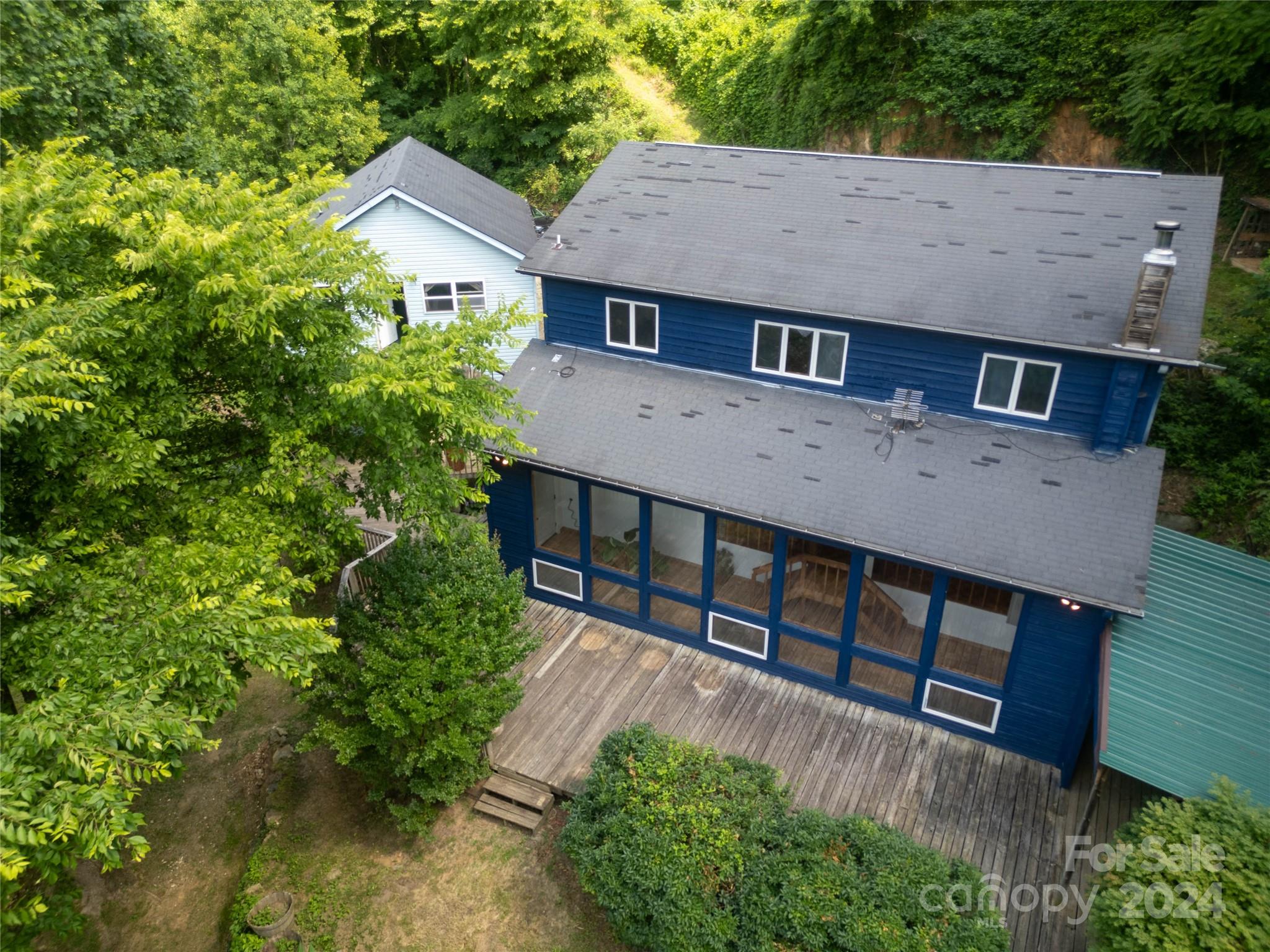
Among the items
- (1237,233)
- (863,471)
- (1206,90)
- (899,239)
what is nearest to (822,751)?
(863,471)

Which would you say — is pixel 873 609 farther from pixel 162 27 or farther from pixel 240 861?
pixel 162 27

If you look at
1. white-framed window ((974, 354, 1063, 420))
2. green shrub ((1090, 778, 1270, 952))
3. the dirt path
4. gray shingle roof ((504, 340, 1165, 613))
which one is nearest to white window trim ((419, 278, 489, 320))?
gray shingle roof ((504, 340, 1165, 613))

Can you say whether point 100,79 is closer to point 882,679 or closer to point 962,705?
point 882,679

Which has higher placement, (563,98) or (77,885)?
(563,98)

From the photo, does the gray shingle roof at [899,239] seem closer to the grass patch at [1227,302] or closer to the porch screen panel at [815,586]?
the porch screen panel at [815,586]

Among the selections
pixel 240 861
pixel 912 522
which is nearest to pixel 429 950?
pixel 240 861

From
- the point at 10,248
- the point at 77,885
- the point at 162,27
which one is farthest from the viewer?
the point at 162,27
